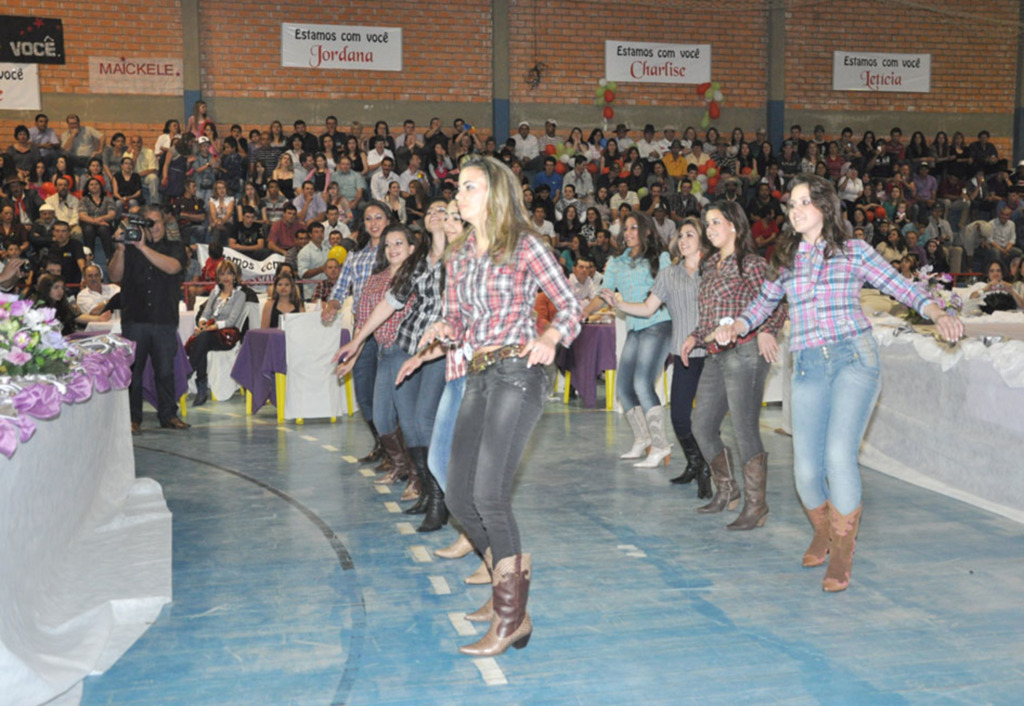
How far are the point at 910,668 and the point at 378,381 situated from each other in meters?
3.36

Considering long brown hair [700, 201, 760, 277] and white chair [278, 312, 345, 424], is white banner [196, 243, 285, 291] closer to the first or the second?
white chair [278, 312, 345, 424]

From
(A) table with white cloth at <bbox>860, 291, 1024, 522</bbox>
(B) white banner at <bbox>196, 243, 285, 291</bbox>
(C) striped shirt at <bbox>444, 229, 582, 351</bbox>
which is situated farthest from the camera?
(B) white banner at <bbox>196, 243, 285, 291</bbox>

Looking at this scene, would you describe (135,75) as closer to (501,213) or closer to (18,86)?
(18,86)

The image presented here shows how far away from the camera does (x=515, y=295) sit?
356 centimetres

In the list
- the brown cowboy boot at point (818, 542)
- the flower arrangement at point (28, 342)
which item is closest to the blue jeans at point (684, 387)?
the brown cowboy boot at point (818, 542)

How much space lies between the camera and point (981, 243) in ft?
59.3

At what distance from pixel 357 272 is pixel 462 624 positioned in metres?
2.92

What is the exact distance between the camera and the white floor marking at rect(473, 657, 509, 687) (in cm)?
344

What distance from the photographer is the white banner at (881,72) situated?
20516mm

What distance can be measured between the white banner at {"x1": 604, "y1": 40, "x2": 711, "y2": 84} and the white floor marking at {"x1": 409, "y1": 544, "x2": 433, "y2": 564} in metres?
15.6

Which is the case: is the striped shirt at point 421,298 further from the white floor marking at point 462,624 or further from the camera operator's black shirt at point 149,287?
the camera operator's black shirt at point 149,287

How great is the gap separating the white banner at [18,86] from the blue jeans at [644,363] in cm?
1355

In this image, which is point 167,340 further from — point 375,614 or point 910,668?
point 910,668

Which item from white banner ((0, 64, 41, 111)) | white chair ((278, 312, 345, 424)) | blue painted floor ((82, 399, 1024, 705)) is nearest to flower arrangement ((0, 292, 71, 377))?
blue painted floor ((82, 399, 1024, 705))
